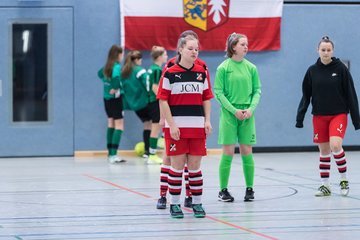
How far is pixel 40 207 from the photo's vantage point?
9781 millimetres

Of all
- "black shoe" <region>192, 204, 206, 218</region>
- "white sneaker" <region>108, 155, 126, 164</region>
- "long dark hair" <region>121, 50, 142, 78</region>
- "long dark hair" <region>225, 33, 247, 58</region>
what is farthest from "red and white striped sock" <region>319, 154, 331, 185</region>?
"long dark hair" <region>121, 50, 142, 78</region>

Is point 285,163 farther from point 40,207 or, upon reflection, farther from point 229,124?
point 40,207

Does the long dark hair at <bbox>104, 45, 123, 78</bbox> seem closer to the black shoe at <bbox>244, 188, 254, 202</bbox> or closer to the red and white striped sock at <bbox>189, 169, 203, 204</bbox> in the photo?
the black shoe at <bbox>244, 188, 254, 202</bbox>

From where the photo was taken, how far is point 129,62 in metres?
16.0

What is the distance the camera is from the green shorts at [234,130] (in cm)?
1008

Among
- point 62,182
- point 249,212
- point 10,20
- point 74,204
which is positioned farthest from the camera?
point 10,20

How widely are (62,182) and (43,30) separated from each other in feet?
17.1

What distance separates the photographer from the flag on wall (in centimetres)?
1684

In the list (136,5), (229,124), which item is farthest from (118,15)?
(229,124)

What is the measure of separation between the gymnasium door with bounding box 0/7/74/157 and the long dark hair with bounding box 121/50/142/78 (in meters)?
1.34

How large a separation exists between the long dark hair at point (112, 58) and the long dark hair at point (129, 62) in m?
0.46

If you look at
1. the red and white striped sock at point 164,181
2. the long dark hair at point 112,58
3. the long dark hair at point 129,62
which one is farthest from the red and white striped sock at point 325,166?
the long dark hair at point 129,62

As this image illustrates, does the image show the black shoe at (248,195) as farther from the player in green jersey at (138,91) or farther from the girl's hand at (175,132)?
the player in green jersey at (138,91)

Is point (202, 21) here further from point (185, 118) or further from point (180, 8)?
point (185, 118)
